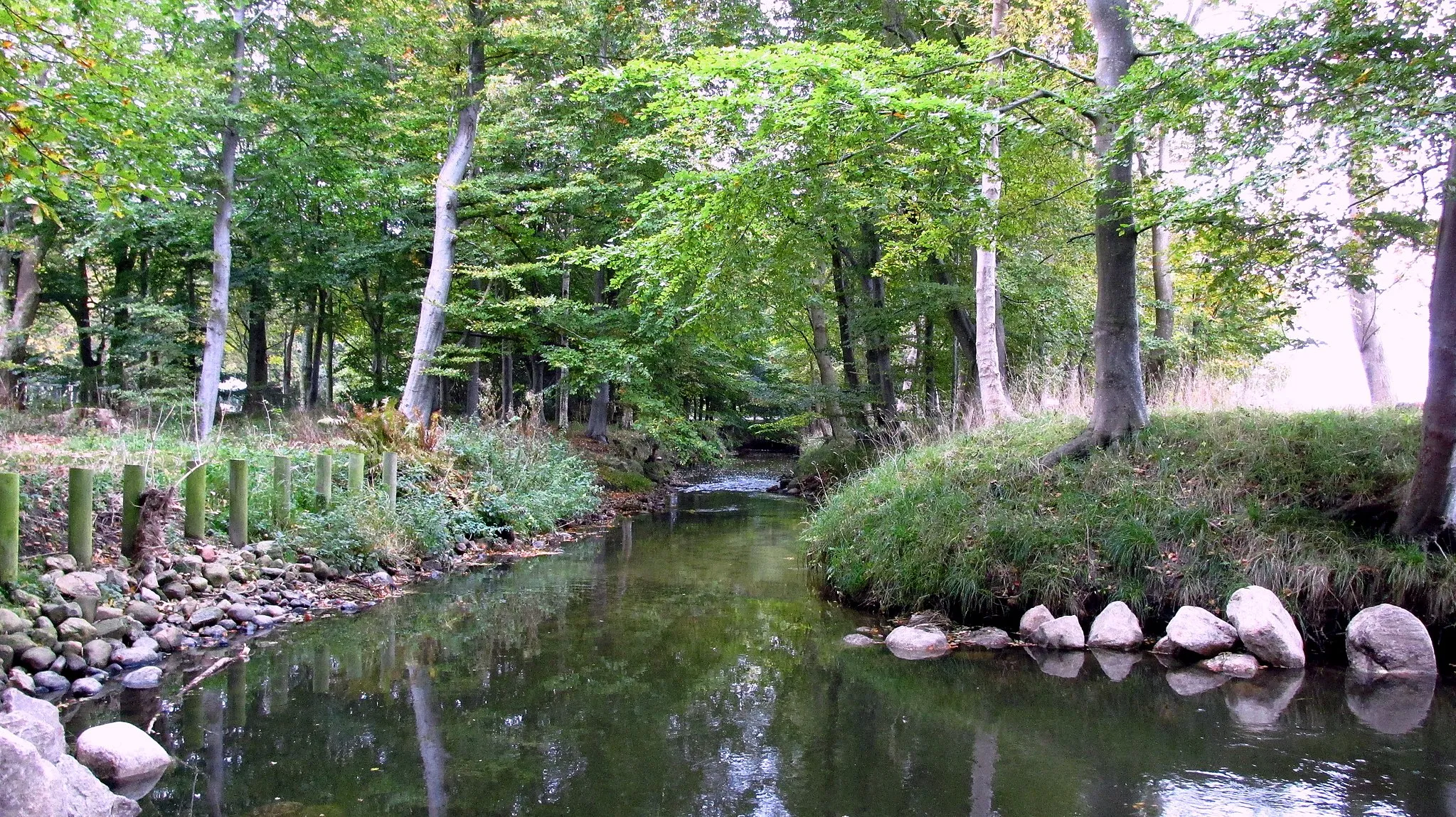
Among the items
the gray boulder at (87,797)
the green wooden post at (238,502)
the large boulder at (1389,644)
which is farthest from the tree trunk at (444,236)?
the large boulder at (1389,644)

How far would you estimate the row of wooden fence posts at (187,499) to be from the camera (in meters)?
5.52

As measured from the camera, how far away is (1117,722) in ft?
16.5

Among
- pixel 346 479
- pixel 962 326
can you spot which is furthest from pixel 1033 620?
pixel 962 326

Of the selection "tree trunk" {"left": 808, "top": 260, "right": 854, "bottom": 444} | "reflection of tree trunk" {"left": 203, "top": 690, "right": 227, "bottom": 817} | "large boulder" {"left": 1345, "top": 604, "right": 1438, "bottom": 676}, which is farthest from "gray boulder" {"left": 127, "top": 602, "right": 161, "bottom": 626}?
"tree trunk" {"left": 808, "top": 260, "right": 854, "bottom": 444}

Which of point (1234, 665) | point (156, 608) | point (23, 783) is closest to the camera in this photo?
point (23, 783)

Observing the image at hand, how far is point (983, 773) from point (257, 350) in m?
21.8

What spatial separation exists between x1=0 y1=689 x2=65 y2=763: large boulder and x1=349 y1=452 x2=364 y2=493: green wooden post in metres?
5.11

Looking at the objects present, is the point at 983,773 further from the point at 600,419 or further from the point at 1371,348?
the point at 600,419

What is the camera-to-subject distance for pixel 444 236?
15023 mm

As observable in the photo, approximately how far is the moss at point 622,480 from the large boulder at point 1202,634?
11432 mm

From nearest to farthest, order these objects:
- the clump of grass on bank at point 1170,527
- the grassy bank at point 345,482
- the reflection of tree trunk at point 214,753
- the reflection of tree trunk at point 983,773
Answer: the reflection of tree trunk at point 214,753
the reflection of tree trunk at point 983,773
the clump of grass on bank at point 1170,527
the grassy bank at point 345,482

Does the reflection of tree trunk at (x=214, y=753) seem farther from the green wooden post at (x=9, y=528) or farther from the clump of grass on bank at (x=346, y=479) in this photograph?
the clump of grass on bank at (x=346, y=479)

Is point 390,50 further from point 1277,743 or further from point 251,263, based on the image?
point 1277,743

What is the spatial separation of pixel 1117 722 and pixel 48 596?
6.84m
